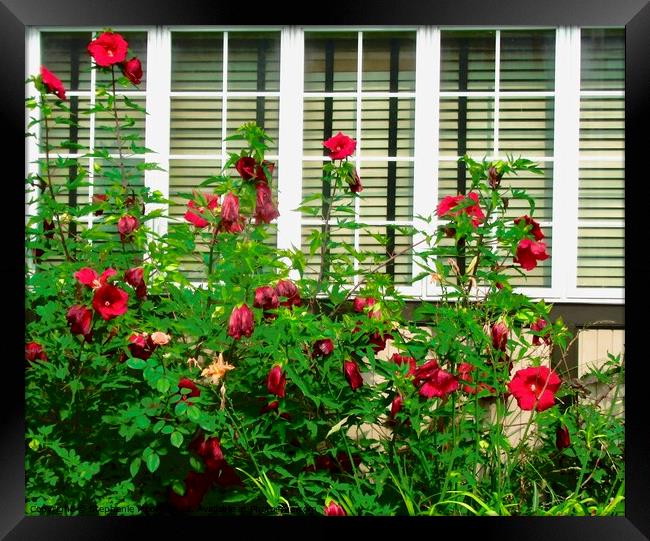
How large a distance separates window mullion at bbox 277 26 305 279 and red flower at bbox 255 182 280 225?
0.88 meters

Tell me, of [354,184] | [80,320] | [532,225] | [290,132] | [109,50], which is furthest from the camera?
[290,132]

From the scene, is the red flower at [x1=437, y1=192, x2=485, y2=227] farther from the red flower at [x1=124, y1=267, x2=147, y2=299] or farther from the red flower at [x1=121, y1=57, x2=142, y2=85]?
the red flower at [x1=121, y1=57, x2=142, y2=85]

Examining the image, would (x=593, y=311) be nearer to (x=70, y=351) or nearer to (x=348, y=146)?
(x=348, y=146)

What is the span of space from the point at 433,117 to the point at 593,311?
1.07m

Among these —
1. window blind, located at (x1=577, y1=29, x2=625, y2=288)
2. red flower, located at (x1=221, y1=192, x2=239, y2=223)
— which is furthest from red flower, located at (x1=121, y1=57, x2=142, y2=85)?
window blind, located at (x1=577, y1=29, x2=625, y2=288)

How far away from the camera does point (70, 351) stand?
2.53 metres

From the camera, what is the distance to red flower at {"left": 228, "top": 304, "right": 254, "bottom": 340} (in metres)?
2.12

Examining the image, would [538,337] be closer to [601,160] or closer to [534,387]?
[534,387]

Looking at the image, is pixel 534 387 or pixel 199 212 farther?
pixel 199 212

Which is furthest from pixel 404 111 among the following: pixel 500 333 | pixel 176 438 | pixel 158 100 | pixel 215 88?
pixel 176 438

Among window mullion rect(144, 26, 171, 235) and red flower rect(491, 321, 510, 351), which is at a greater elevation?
window mullion rect(144, 26, 171, 235)

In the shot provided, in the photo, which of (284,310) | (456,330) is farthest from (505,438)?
(284,310)

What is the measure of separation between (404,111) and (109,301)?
6.08 feet
